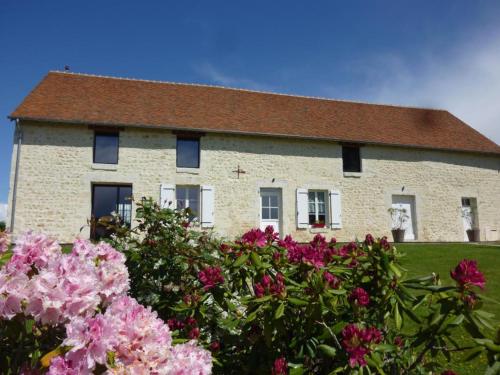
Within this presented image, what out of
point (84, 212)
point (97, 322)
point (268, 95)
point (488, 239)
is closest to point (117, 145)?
point (84, 212)

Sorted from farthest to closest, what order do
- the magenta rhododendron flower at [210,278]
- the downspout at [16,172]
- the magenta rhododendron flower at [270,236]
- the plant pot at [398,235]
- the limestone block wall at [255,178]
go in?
the plant pot at [398,235]
the limestone block wall at [255,178]
the downspout at [16,172]
the magenta rhododendron flower at [270,236]
the magenta rhododendron flower at [210,278]

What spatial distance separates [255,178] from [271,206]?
4.03 feet

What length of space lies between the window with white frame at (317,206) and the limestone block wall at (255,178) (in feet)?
1.23

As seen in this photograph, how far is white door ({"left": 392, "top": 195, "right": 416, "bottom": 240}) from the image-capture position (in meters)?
15.0

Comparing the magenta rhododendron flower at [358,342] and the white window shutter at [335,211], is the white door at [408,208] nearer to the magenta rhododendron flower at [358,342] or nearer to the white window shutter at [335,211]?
the white window shutter at [335,211]

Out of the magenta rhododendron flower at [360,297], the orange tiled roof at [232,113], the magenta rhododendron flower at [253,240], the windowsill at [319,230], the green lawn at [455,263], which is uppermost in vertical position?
the orange tiled roof at [232,113]

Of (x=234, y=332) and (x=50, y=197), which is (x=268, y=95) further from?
(x=234, y=332)

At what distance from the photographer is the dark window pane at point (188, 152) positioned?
13117mm

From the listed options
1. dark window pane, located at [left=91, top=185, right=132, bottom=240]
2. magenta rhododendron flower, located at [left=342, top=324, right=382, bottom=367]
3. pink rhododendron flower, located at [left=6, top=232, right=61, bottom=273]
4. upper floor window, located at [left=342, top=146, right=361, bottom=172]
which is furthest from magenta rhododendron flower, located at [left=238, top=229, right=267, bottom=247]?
upper floor window, located at [left=342, top=146, right=361, bottom=172]

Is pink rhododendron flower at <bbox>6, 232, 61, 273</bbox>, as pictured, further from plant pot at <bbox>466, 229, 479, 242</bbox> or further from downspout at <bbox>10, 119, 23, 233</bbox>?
plant pot at <bbox>466, 229, 479, 242</bbox>

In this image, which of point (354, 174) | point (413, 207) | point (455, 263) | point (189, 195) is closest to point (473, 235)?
point (413, 207)

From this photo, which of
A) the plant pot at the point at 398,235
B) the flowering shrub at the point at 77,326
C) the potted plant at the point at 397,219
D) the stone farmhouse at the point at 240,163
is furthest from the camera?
the potted plant at the point at 397,219

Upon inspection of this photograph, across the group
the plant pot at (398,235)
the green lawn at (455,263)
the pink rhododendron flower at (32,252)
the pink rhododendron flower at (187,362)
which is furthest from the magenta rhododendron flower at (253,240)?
the plant pot at (398,235)

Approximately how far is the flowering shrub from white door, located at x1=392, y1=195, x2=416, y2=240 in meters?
15.1
